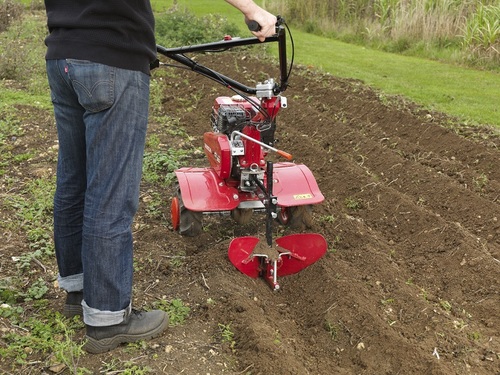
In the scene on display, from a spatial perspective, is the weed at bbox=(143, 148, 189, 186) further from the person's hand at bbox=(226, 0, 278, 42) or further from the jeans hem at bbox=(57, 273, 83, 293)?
the person's hand at bbox=(226, 0, 278, 42)

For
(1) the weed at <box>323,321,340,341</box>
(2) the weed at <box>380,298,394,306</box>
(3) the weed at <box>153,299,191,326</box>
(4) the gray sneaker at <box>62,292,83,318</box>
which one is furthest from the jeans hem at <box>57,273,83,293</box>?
(2) the weed at <box>380,298,394,306</box>

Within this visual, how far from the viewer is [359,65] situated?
10625mm

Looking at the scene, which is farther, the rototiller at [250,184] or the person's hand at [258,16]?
the rototiller at [250,184]

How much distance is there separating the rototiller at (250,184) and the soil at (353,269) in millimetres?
118

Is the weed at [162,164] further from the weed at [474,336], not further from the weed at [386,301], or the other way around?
the weed at [474,336]

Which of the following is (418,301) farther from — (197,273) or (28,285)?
(28,285)

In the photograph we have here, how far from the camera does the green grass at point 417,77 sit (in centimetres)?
792

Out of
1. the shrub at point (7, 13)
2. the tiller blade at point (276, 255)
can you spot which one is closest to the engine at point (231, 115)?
the tiller blade at point (276, 255)

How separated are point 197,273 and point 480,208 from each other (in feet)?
7.76

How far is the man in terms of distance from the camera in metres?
2.67

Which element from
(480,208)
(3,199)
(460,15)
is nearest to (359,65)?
(460,15)

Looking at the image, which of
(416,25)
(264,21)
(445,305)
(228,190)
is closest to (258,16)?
(264,21)

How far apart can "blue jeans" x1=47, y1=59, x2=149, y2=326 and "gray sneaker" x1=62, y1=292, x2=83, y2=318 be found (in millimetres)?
327

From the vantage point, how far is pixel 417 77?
970 centimetres
